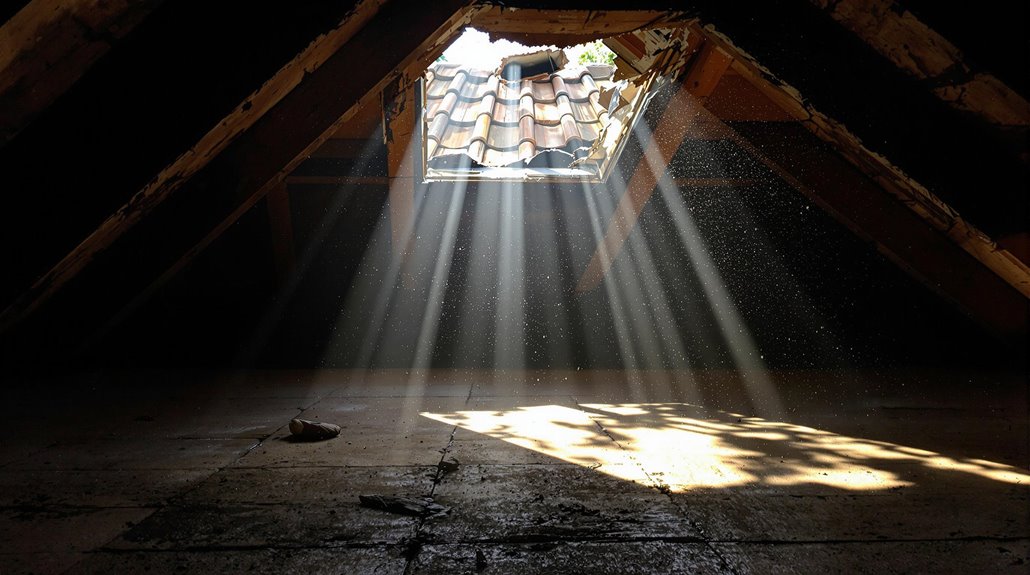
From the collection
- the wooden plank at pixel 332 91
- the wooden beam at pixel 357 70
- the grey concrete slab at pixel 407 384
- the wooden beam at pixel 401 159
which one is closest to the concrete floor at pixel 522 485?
the grey concrete slab at pixel 407 384

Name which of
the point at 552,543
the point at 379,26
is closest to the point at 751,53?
the point at 379,26

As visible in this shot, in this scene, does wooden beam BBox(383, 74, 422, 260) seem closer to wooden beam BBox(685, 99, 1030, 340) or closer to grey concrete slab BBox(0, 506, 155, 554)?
wooden beam BBox(685, 99, 1030, 340)

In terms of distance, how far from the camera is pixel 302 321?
568 cm

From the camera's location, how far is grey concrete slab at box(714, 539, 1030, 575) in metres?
1.56

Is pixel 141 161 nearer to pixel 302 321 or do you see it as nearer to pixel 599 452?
pixel 599 452

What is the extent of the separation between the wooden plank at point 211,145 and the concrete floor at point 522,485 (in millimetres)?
881

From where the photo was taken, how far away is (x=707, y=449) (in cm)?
271

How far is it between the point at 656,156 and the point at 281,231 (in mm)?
3062

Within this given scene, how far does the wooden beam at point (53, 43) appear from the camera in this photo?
1877 mm

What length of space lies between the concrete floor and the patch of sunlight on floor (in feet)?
0.05

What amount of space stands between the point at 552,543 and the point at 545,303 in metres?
4.20

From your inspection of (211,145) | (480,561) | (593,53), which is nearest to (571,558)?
(480,561)

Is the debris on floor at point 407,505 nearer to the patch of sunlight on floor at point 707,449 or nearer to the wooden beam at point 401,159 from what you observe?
the patch of sunlight on floor at point 707,449

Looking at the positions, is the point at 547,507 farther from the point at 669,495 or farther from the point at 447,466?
the point at 447,466
